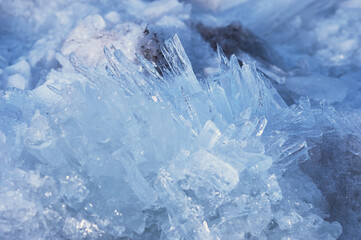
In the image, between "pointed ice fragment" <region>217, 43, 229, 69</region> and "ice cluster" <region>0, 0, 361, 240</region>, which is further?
"pointed ice fragment" <region>217, 43, 229, 69</region>

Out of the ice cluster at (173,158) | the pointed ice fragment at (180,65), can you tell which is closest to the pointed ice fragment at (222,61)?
the ice cluster at (173,158)

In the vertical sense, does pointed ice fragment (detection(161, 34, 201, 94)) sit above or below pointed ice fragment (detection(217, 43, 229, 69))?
above

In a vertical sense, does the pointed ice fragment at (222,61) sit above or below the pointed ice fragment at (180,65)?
below

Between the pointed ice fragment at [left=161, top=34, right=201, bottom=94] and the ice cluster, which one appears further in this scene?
the pointed ice fragment at [left=161, top=34, right=201, bottom=94]

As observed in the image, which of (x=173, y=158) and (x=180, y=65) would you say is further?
(x=180, y=65)

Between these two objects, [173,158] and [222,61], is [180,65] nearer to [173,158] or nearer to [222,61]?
[222,61]

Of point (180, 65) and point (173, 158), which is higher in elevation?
point (180, 65)

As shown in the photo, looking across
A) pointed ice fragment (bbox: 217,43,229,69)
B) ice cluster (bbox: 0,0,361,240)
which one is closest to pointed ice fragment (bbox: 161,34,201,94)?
ice cluster (bbox: 0,0,361,240)

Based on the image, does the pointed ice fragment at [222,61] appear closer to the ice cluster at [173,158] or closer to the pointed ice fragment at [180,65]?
the ice cluster at [173,158]

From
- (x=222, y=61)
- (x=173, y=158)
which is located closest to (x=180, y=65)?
(x=222, y=61)

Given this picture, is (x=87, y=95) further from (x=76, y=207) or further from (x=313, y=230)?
(x=313, y=230)

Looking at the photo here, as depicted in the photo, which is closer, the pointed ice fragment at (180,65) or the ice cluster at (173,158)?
the ice cluster at (173,158)

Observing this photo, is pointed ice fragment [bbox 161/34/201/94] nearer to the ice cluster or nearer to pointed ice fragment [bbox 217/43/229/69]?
the ice cluster
